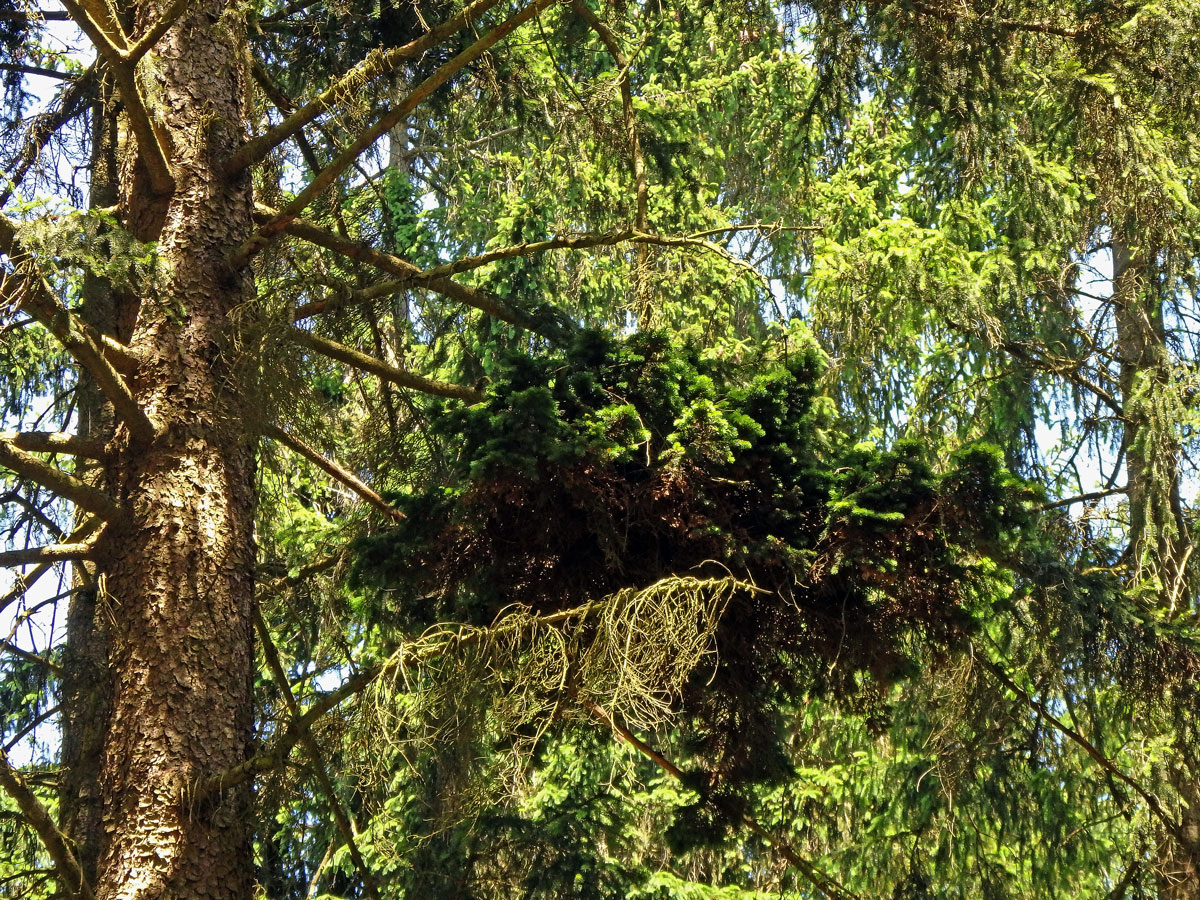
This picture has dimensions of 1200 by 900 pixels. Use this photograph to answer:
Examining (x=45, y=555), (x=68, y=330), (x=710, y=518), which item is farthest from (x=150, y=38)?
(x=710, y=518)

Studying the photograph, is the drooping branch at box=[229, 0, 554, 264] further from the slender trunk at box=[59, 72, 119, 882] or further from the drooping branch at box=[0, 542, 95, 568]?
the drooping branch at box=[0, 542, 95, 568]

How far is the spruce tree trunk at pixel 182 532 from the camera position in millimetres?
4066

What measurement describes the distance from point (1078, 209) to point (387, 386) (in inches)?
227

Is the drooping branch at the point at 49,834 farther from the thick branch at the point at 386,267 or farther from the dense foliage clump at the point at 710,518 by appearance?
the thick branch at the point at 386,267

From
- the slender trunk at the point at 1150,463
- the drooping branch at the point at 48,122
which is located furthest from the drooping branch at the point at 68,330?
the slender trunk at the point at 1150,463

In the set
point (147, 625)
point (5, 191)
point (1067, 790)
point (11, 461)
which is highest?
point (5, 191)

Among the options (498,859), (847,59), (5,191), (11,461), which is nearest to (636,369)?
(11,461)

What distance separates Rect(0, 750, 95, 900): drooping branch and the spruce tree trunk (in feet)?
0.30

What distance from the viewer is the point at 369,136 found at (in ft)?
15.2

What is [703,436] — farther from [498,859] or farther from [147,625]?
[498,859]

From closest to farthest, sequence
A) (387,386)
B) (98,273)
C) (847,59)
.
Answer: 1. (98,273)
2. (387,386)
3. (847,59)

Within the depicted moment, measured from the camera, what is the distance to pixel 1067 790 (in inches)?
323

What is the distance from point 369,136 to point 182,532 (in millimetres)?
1592

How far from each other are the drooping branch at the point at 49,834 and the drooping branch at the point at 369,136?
2.10 metres
